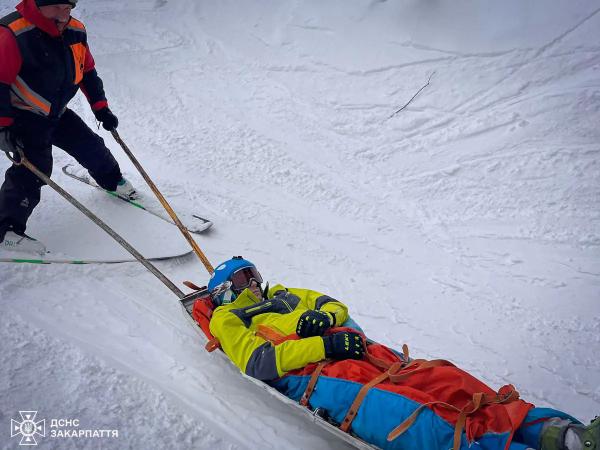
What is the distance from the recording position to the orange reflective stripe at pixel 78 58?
3869mm

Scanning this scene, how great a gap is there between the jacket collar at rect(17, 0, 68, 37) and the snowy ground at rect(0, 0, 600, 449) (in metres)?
1.92

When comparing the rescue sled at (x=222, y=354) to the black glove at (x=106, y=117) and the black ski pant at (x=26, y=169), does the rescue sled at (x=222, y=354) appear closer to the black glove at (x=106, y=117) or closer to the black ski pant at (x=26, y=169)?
the black ski pant at (x=26, y=169)

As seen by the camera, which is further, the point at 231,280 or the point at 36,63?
the point at 36,63

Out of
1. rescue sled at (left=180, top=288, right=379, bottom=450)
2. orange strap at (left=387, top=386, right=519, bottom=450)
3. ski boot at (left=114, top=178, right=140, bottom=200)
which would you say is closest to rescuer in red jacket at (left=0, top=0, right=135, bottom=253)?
ski boot at (left=114, top=178, right=140, bottom=200)

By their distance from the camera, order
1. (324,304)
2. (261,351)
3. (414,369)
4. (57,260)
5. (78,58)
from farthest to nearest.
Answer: (78,58), (57,260), (324,304), (261,351), (414,369)

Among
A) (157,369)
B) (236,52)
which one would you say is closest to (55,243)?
(157,369)

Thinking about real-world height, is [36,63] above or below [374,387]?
above

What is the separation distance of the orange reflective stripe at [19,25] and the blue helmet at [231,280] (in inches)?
94.1

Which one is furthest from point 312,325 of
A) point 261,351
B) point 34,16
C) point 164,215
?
point 34,16

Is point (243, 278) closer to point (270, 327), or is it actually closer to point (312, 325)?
point (270, 327)

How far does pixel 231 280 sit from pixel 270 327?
552mm

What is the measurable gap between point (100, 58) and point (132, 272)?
6021 mm

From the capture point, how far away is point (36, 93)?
145 inches

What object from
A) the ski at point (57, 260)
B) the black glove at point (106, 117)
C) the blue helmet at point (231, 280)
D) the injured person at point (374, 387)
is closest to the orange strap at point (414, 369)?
the injured person at point (374, 387)
